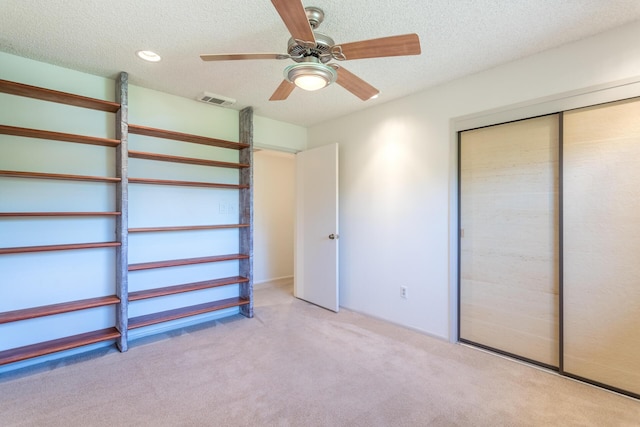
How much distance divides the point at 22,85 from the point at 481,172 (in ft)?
11.8

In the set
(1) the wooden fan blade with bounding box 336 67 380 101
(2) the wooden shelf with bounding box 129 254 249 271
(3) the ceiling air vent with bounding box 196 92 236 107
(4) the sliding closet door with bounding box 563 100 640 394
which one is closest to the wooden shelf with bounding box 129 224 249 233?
(2) the wooden shelf with bounding box 129 254 249 271

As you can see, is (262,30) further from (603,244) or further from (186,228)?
(603,244)

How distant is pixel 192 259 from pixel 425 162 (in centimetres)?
255

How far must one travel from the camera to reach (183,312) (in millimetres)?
3002

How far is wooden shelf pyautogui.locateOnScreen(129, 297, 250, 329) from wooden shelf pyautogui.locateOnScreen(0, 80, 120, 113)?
1893mm

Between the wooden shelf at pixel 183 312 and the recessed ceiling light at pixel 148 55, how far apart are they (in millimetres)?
2210

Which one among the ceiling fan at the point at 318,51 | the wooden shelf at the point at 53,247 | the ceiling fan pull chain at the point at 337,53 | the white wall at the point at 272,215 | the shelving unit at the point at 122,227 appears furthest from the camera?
the white wall at the point at 272,215

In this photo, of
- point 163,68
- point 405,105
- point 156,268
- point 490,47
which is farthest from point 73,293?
point 490,47

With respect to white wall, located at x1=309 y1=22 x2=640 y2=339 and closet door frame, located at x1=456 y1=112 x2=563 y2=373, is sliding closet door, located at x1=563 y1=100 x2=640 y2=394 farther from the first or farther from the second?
white wall, located at x1=309 y1=22 x2=640 y2=339

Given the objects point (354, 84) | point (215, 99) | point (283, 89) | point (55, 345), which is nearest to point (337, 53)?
point (354, 84)

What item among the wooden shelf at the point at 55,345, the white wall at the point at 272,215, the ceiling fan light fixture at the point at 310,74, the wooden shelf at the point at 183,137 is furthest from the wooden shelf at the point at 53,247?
the white wall at the point at 272,215

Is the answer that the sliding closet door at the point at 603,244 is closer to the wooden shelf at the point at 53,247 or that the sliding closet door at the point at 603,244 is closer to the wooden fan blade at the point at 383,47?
the wooden fan blade at the point at 383,47

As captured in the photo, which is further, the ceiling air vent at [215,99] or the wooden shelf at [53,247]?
the ceiling air vent at [215,99]

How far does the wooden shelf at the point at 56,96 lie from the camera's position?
7.16ft
